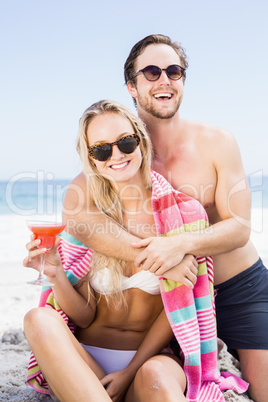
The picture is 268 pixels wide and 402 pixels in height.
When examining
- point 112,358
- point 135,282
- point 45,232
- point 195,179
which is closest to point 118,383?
point 112,358

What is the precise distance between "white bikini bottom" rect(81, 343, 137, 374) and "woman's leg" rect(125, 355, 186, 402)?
0.82 ft

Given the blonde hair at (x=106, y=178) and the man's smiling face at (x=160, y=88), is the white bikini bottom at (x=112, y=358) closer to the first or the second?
the blonde hair at (x=106, y=178)

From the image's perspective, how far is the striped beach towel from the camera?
2.42 m

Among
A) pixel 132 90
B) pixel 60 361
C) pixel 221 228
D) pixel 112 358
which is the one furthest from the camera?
pixel 132 90

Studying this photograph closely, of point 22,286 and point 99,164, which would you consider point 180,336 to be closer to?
point 99,164

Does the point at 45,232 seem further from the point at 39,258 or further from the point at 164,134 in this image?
the point at 164,134

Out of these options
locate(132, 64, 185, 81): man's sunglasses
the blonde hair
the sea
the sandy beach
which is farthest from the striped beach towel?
locate(132, 64, 185, 81): man's sunglasses

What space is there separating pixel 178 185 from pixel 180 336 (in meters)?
1.18

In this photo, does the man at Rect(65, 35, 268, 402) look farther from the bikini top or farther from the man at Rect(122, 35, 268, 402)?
the bikini top

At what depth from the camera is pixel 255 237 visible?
11141 millimetres

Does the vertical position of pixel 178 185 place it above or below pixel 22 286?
above

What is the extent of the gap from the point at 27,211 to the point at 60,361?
58.9ft

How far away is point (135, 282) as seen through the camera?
8.44 feet

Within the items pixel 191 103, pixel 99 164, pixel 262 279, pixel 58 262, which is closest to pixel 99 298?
pixel 58 262
